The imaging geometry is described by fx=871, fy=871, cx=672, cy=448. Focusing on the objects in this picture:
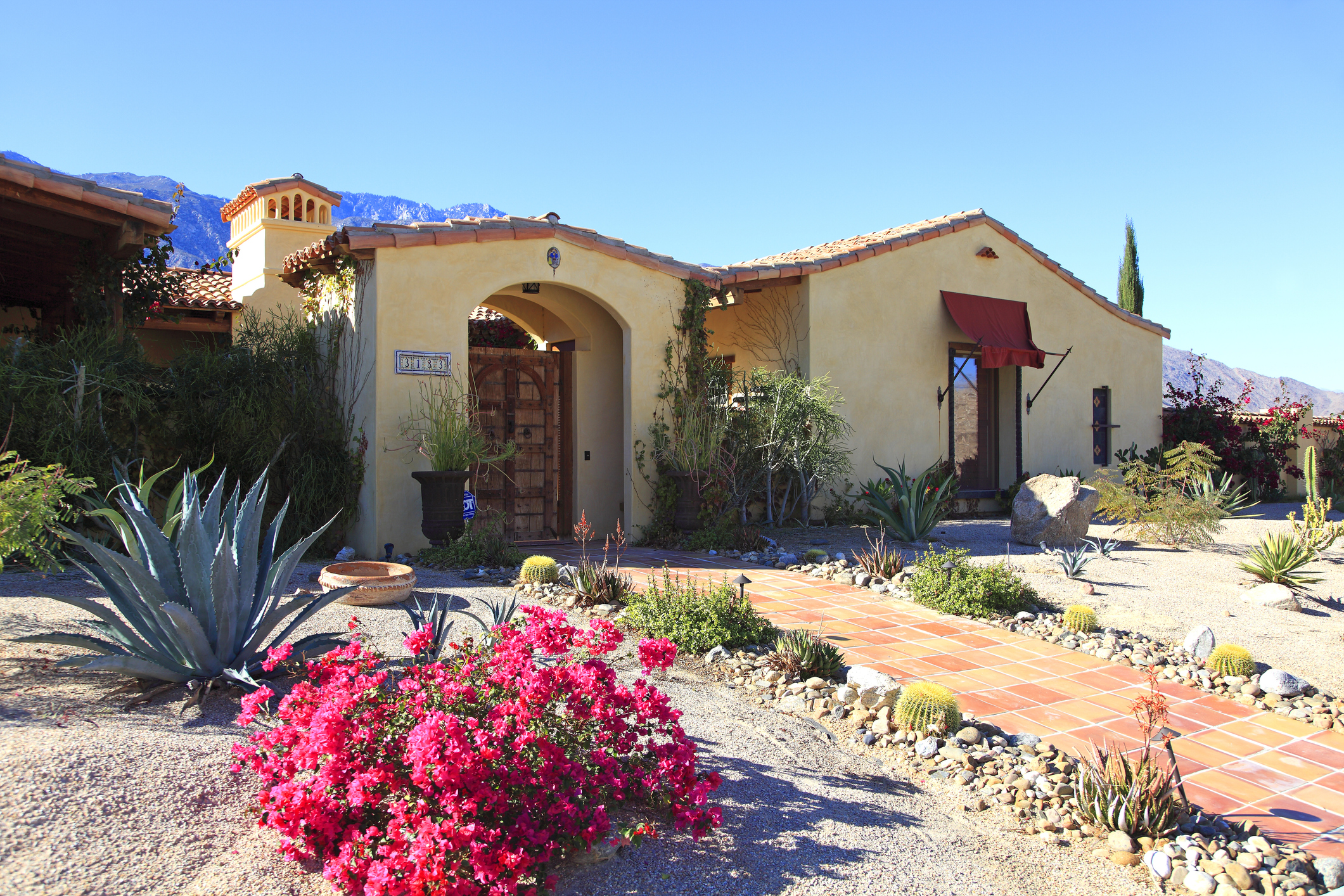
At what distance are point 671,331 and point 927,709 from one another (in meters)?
6.35

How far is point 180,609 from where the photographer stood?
3379 millimetres

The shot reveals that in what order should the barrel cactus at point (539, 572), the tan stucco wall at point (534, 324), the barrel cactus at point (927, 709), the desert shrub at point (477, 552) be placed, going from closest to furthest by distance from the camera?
the barrel cactus at point (927, 709), the barrel cactus at point (539, 572), the desert shrub at point (477, 552), the tan stucco wall at point (534, 324)

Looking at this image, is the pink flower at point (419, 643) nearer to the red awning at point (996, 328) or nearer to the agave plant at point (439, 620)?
the agave plant at point (439, 620)

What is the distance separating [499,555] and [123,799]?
197 inches

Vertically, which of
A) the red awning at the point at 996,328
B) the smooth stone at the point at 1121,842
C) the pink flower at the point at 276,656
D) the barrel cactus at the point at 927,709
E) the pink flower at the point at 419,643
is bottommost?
Answer: the smooth stone at the point at 1121,842

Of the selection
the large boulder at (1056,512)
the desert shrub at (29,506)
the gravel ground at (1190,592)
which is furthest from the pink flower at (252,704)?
A: the large boulder at (1056,512)

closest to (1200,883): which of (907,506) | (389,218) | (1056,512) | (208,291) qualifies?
(1056,512)

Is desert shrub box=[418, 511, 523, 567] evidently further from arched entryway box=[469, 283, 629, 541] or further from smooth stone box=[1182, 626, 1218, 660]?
smooth stone box=[1182, 626, 1218, 660]

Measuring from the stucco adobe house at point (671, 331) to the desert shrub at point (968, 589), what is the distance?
3.70 meters

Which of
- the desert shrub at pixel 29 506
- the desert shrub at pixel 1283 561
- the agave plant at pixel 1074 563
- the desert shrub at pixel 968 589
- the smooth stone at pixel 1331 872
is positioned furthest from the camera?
the agave plant at pixel 1074 563

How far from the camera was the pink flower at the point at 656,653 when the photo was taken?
123 inches

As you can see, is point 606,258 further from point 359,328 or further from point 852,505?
point 852,505

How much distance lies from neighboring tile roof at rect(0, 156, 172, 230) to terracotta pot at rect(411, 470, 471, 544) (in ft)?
10.4

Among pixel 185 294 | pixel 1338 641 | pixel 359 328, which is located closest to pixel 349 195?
pixel 185 294
